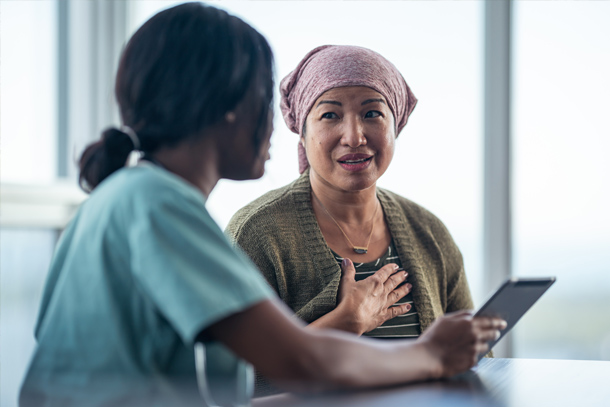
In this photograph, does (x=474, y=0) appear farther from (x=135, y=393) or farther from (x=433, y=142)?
(x=135, y=393)

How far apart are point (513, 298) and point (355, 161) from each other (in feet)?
2.10

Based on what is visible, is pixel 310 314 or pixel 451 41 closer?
pixel 310 314

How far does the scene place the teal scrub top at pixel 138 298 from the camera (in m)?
0.60

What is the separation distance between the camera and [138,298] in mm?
638

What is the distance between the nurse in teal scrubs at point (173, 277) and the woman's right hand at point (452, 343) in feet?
0.14

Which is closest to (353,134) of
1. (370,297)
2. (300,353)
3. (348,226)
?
(348,226)

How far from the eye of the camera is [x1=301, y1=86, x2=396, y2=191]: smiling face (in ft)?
4.78

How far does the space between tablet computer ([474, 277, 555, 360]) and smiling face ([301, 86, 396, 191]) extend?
59 cm

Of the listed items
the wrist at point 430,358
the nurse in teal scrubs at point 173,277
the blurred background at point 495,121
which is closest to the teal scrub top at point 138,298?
the nurse in teal scrubs at point 173,277

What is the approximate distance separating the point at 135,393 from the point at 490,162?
6.08ft

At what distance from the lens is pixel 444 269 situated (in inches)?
62.3

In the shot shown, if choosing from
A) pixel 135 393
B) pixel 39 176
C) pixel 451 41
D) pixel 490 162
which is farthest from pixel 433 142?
pixel 135 393

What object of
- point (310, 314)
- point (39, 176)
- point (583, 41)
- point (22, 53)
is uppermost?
point (583, 41)

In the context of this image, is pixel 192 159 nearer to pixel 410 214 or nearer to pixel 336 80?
pixel 336 80
